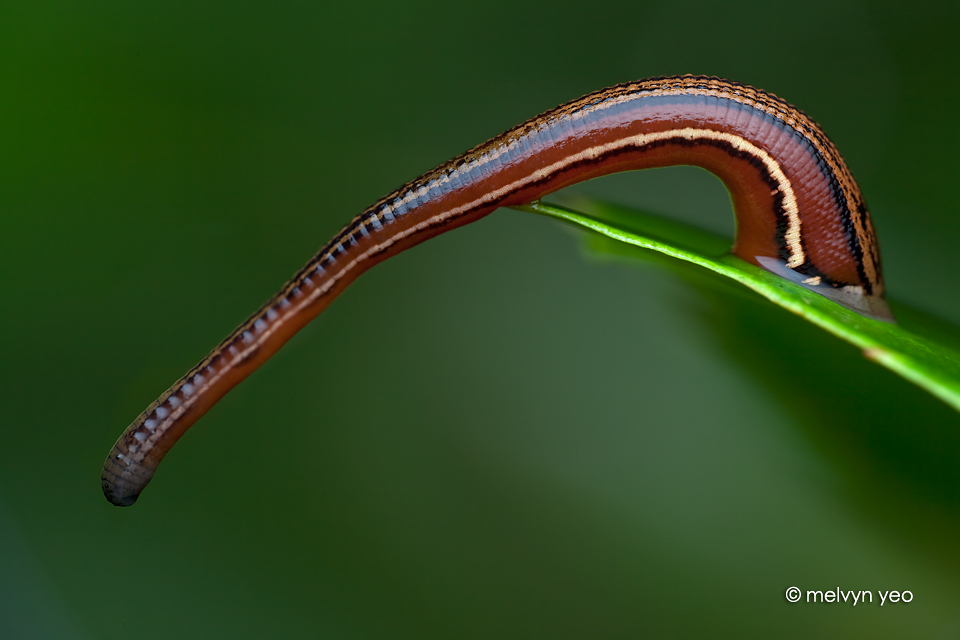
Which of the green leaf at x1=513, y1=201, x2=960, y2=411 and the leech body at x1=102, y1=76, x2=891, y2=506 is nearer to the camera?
the green leaf at x1=513, y1=201, x2=960, y2=411

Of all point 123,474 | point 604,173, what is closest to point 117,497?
point 123,474

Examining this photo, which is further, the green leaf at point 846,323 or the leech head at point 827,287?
the leech head at point 827,287

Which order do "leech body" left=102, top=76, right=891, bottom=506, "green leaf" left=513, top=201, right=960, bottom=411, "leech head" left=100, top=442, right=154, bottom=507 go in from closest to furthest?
"green leaf" left=513, top=201, right=960, bottom=411, "leech body" left=102, top=76, right=891, bottom=506, "leech head" left=100, top=442, right=154, bottom=507

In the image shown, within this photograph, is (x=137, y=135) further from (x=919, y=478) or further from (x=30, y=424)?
(x=919, y=478)

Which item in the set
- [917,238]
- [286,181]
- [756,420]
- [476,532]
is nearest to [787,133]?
[756,420]

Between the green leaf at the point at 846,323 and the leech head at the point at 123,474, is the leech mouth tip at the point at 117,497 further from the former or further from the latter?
the green leaf at the point at 846,323

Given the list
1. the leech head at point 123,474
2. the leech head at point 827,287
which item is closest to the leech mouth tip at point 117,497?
the leech head at point 123,474

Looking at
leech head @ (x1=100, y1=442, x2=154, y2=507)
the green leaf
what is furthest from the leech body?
the green leaf

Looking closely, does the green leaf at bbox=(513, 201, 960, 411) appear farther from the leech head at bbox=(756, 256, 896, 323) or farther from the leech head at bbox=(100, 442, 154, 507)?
the leech head at bbox=(100, 442, 154, 507)

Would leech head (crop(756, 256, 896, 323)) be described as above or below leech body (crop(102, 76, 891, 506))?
below
